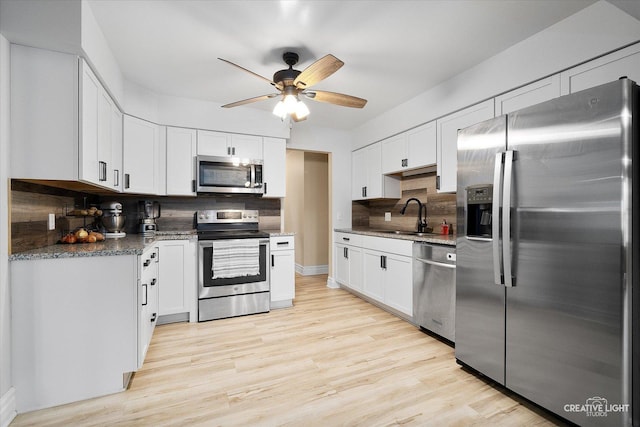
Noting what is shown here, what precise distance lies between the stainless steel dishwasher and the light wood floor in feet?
0.58

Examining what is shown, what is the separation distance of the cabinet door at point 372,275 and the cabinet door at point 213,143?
2204 millimetres

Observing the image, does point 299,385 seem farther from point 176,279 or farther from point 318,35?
point 318,35

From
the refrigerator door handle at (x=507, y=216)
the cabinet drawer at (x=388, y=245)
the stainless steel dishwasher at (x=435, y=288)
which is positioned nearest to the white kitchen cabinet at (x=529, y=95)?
the refrigerator door handle at (x=507, y=216)

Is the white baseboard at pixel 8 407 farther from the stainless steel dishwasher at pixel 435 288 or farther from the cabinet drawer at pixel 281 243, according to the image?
the stainless steel dishwasher at pixel 435 288

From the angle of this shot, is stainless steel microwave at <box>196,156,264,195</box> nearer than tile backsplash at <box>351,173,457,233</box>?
No

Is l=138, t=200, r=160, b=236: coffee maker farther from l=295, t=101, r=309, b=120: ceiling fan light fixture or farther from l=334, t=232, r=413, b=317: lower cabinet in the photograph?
l=334, t=232, r=413, b=317: lower cabinet

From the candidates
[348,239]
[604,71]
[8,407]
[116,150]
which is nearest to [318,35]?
[604,71]

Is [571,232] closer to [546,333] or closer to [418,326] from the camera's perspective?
[546,333]

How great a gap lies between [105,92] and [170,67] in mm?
631

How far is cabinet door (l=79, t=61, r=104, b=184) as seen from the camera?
6.39 ft

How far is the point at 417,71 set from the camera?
9.36ft

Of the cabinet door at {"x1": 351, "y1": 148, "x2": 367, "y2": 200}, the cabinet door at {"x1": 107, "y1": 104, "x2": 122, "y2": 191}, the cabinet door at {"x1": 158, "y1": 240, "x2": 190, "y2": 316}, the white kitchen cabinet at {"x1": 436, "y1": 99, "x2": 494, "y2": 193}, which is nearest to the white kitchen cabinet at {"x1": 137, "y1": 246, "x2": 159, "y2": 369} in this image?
the cabinet door at {"x1": 158, "y1": 240, "x2": 190, "y2": 316}

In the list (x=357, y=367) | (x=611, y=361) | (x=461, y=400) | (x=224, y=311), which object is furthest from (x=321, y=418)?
(x=224, y=311)

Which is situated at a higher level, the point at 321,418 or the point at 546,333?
the point at 546,333
